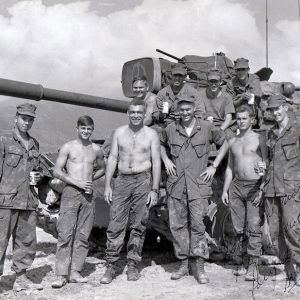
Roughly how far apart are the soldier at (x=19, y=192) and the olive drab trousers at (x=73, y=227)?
35 centimetres

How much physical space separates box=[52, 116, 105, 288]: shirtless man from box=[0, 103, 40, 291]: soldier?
370 millimetres

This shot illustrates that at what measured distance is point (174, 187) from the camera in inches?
249

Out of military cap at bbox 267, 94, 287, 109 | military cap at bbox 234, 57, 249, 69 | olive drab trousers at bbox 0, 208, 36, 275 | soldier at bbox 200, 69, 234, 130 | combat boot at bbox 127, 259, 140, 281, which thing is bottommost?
combat boot at bbox 127, 259, 140, 281

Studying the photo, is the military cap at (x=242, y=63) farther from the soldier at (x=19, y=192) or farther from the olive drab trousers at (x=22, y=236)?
the olive drab trousers at (x=22, y=236)

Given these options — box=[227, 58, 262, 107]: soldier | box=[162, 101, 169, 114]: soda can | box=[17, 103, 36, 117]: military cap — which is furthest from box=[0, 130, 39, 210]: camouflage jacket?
box=[227, 58, 262, 107]: soldier

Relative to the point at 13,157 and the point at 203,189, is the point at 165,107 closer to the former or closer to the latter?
the point at 203,189

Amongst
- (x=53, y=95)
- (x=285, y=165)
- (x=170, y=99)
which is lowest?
(x=285, y=165)

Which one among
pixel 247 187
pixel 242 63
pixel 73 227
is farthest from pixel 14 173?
pixel 242 63

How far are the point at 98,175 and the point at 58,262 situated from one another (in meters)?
1.18

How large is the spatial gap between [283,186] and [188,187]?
1103 millimetres

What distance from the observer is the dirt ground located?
5.75 metres

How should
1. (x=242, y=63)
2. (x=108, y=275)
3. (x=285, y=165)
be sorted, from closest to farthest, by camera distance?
(x=285, y=165)
(x=108, y=275)
(x=242, y=63)

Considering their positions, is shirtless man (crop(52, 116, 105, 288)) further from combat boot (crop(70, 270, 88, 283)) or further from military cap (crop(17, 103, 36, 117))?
military cap (crop(17, 103, 36, 117))

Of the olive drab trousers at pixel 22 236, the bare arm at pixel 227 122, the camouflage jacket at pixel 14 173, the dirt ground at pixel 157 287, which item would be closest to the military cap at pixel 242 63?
the bare arm at pixel 227 122
